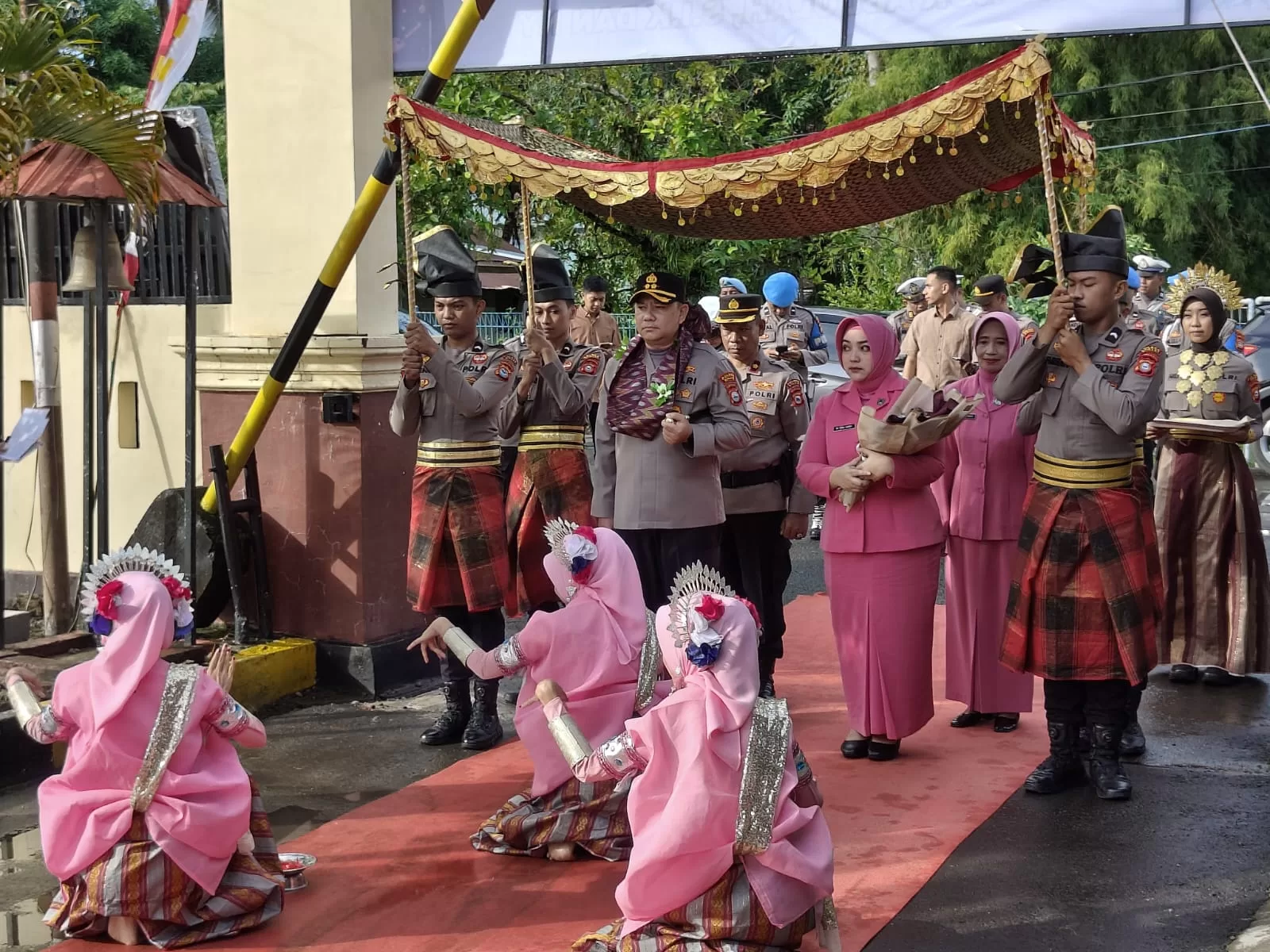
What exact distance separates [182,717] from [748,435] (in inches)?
103

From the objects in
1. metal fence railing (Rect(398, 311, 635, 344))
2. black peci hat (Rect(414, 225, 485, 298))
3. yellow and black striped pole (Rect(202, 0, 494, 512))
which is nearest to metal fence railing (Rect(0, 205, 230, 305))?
yellow and black striped pole (Rect(202, 0, 494, 512))

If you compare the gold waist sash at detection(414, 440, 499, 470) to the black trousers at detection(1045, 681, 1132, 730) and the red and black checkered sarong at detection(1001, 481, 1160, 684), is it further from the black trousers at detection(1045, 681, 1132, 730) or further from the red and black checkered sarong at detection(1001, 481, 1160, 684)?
the black trousers at detection(1045, 681, 1132, 730)

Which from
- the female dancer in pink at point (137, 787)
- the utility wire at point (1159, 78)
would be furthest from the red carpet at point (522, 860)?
the utility wire at point (1159, 78)

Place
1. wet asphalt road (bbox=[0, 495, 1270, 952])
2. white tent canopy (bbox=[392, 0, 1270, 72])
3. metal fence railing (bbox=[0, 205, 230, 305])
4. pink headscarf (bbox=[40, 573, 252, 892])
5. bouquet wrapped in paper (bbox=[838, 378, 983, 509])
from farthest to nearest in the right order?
metal fence railing (bbox=[0, 205, 230, 305]), white tent canopy (bbox=[392, 0, 1270, 72]), bouquet wrapped in paper (bbox=[838, 378, 983, 509]), wet asphalt road (bbox=[0, 495, 1270, 952]), pink headscarf (bbox=[40, 573, 252, 892])

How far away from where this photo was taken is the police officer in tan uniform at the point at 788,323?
9.28 m

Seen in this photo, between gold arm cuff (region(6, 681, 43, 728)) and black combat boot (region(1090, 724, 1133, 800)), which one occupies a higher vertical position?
gold arm cuff (region(6, 681, 43, 728))

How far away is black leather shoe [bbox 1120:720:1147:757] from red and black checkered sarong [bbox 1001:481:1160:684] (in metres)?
0.74

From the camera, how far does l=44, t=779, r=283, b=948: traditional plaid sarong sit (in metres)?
3.86

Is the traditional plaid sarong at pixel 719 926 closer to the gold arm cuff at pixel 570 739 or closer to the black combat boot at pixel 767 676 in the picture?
the gold arm cuff at pixel 570 739

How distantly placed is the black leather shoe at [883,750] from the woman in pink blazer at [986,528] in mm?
515

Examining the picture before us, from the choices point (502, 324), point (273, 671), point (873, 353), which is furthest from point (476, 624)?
point (502, 324)

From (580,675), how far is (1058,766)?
1.82 metres

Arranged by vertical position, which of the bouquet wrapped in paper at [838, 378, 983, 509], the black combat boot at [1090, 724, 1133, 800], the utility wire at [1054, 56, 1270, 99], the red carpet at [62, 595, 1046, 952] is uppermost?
the utility wire at [1054, 56, 1270, 99]

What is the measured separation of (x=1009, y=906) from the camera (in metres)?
4.17
